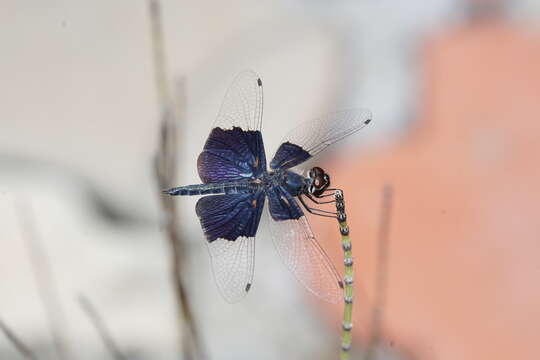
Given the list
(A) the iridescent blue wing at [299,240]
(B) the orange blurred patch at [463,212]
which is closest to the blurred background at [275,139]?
(B) the orange blurred patch at [463,212]

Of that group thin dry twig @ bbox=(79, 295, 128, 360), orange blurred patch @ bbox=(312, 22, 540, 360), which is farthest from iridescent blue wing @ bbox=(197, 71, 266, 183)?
thin dry twig @ bbox=(79, 295, 128, 360)

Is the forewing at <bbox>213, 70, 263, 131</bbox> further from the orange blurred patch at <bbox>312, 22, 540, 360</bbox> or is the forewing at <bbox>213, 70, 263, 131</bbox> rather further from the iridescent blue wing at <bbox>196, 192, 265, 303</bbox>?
the orange blurred patch at <bbox>312, 22, 540, 360</bbox>

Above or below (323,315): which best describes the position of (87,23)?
above

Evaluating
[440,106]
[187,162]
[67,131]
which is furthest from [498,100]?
[67,131]

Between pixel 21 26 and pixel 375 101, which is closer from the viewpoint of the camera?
pixel 375 101

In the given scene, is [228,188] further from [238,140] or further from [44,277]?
[44,277]

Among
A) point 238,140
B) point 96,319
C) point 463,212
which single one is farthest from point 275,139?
point 96,319

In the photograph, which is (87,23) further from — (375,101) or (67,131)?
(375,101)

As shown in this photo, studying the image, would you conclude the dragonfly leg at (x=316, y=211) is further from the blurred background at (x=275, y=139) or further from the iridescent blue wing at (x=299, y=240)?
the blurred background at (x=275, y=139)
